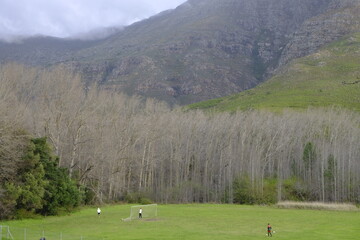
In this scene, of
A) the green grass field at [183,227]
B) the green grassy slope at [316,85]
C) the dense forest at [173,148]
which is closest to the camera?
the green grass field at [183,227]

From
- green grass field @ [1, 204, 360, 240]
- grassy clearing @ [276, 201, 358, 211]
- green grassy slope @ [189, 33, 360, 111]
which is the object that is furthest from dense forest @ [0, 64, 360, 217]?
green grassy slope @ [189, 33, 360, 111]

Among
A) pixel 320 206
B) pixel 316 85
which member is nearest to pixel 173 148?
pixel 320 206

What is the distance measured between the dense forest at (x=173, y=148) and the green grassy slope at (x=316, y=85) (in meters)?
20.5

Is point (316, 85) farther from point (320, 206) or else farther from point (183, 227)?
point (183, 227)

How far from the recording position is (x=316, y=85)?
123 metres

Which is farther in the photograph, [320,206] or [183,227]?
[320,206]

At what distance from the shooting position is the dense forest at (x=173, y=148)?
5772 centimetres

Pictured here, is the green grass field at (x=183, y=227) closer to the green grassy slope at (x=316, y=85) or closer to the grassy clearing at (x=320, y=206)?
the grassy clearing at (x=320, y=206)

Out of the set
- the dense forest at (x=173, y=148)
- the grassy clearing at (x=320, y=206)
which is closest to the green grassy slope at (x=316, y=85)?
the dense forest at (x=173, y=148)

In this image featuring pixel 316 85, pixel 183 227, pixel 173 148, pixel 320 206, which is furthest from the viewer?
pixel 316 85

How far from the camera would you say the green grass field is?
31941 mm

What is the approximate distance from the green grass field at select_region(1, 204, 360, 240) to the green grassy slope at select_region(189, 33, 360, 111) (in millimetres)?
65618

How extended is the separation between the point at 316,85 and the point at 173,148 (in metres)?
63.1

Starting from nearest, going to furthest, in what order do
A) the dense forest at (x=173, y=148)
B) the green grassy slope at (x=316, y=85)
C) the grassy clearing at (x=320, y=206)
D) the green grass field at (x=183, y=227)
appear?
the green grass field at (x=183, y=227), the dense forest at (x=173, y=148), the grassy clearing at (x=320, y=206), the green grassy slope at (x=316, y=85)
